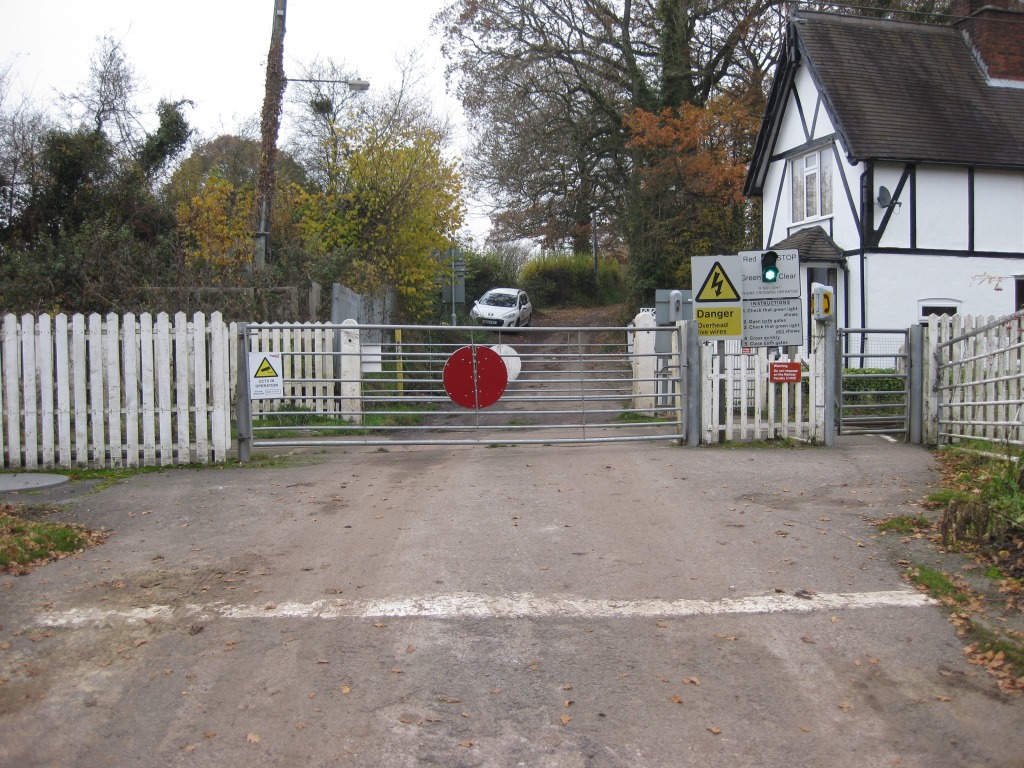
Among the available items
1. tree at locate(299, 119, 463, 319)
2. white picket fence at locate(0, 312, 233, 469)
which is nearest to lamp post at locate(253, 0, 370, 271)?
tree at locate(299, 119, 463, 319)

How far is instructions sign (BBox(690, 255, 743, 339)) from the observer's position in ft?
39.2

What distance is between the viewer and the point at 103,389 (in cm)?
1065

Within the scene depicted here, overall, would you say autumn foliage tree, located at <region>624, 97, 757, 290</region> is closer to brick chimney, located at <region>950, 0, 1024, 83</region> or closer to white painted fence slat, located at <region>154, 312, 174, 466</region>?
brick chimney, located at <region>950, 0, 1024, 83</region>

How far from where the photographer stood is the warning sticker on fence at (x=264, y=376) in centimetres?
1118

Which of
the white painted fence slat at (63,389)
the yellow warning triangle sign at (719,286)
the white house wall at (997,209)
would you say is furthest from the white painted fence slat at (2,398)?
the white house wall at (997,209)

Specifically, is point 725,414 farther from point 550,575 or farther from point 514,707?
point 514,707

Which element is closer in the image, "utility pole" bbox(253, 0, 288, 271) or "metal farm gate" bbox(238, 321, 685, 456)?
"metal farm gate" bbox(238, 321, 685, 456)

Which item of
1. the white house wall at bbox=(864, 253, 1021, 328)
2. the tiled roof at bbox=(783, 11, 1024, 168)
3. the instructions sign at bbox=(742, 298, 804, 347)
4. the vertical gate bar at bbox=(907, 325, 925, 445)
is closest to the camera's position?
the instructions sign at bbox=(742, 298, 804, 347)

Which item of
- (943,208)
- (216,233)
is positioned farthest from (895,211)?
(216,233)

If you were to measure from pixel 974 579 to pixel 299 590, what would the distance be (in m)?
4.44

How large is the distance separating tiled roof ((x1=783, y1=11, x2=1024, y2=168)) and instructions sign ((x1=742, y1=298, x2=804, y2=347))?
1116 centimetres

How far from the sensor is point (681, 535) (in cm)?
752

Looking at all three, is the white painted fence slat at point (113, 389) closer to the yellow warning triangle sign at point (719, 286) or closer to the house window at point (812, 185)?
the yellow warning triangle sign at point (719, 286)

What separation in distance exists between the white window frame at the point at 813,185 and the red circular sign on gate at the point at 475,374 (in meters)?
14.7
